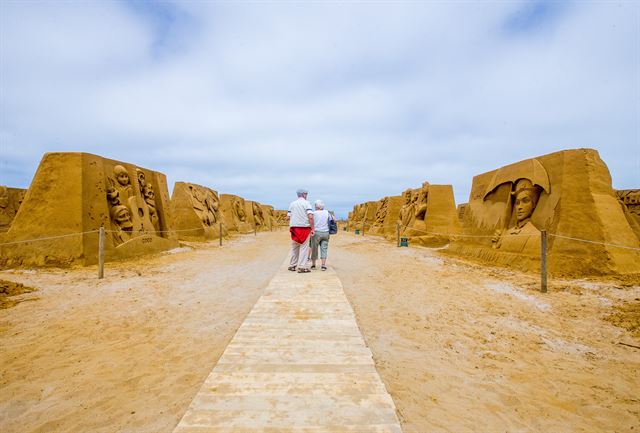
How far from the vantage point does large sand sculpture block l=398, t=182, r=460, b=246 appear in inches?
601

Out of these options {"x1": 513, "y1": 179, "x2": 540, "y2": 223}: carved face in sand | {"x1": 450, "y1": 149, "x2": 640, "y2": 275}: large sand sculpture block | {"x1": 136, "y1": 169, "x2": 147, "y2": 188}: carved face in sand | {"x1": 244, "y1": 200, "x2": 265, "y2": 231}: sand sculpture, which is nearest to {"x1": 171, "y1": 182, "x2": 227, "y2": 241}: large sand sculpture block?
{"x1": 136, "y1": 169, "x2": 147, "y2": 188}: carved face in sand

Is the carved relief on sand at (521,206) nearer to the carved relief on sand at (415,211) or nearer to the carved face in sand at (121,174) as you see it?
the carved relief on sand at (415,211)

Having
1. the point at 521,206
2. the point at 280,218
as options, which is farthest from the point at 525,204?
the point at 280,218

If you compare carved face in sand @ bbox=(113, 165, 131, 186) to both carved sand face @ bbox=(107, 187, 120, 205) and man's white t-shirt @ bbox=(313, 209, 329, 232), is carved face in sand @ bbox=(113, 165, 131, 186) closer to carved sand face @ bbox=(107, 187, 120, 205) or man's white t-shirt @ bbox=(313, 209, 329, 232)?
carved sand face @ bbox=(107, 187, 120, 205)

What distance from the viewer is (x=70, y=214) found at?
8.36 meters

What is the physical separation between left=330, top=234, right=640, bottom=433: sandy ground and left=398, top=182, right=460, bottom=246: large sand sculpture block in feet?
28.0

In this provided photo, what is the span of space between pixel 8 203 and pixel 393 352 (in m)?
18.9

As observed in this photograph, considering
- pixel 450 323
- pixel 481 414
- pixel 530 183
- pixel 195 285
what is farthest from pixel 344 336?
pixel 530 183

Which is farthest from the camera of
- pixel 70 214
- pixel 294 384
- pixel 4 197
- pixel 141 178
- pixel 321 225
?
pixel 4 197

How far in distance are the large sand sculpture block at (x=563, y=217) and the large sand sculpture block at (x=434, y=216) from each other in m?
5.14

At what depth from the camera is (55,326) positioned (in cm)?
421

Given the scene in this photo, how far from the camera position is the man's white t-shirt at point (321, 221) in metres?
7.35

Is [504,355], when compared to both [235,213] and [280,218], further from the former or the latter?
[280,218]

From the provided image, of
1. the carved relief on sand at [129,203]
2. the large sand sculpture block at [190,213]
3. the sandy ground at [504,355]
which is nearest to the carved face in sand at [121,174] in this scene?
the carved relief on sand at [129,203]
